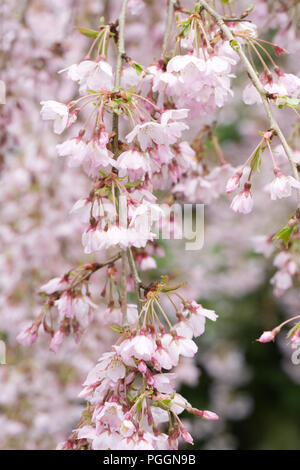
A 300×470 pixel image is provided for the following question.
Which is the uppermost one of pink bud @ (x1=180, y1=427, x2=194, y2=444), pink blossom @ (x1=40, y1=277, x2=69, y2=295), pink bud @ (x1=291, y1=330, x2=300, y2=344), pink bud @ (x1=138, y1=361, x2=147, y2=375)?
pink blossom @ (x1=40, y1=277, x2=69, y2=295)

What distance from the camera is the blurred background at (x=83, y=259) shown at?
2.65 metres

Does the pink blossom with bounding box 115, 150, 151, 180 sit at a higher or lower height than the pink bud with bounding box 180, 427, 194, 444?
higher

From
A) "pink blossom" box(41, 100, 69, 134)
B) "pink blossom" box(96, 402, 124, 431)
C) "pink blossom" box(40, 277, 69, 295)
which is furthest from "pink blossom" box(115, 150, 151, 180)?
"pink blossom" box(96, 402, 124, 431)

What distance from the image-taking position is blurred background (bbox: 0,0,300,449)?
2.65 meters

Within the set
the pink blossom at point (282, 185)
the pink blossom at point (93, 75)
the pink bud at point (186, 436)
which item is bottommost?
the pink bud at point (186, 436)

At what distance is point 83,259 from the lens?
321 cm

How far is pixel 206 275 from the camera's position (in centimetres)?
433

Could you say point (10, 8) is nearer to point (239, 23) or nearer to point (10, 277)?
point (10, 277)

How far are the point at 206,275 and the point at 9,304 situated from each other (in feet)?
6.10

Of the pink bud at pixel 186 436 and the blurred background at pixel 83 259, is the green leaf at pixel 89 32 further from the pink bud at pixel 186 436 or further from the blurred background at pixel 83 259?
the pink bud at pixel 186 436

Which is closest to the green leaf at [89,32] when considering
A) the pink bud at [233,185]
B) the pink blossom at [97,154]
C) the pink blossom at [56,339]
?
the pink blossom at [97,154]

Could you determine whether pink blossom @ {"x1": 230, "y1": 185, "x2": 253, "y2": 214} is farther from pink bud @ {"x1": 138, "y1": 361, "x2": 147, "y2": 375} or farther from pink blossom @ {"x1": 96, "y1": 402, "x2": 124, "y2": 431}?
pink blossom @ {"x1": 96, "y1": 402, "x2": 124, "y2": 431}

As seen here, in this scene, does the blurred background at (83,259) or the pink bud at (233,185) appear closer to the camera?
the pink bud at (233,185)

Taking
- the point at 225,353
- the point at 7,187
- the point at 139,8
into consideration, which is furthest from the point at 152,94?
the point at 225,353
